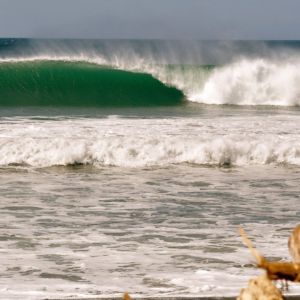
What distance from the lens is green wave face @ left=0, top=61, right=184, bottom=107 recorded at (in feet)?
55.7

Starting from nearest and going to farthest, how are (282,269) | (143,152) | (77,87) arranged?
(282,269)
(143,152)
(77,87)

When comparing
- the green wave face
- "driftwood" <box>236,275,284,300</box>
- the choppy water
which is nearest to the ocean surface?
the choppy water

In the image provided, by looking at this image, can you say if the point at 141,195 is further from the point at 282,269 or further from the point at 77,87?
the point at 77,87

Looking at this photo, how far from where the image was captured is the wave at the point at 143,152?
7.95 metres

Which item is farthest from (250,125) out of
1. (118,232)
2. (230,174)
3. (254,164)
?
(118,232)

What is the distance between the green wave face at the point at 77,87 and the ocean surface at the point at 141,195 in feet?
0.93

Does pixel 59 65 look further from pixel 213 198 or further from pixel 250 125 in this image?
pixel 213 198

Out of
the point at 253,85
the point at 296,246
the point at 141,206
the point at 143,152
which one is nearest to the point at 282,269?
the point at 296,246

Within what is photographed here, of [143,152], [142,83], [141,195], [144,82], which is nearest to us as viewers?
[141,195]

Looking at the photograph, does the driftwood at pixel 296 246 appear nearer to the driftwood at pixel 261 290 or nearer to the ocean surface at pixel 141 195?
the driftwood at pixel 261 290

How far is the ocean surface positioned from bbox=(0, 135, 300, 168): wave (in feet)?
0.07

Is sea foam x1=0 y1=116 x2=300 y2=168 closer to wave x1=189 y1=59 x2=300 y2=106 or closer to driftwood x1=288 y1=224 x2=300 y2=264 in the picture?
driftwood x1=288 y1=224 x2=300 y2=264

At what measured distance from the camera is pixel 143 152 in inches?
323

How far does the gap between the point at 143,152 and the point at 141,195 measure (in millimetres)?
2485
